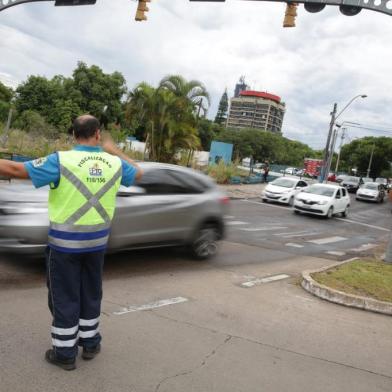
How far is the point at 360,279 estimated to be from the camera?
24.5 ft

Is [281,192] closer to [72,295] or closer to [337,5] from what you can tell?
[337,5]

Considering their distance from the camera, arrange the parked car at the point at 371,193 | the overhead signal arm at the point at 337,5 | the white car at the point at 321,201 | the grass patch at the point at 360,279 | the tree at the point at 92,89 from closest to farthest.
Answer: the grass patch at the point at 360,279 < the overhead signal arm at the point at 337,5 < the white car at the point at 321,201 < the parked car at the point at 371,193 < the tree at the point at 92,89

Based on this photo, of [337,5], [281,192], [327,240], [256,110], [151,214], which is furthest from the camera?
[256,110]

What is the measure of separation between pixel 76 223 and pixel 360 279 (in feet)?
17.7

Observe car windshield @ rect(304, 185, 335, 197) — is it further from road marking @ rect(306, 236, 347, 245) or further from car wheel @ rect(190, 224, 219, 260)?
car wheel @ rect(190, 224, 219, 260)

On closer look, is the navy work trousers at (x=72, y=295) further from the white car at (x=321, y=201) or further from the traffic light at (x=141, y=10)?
the white car at (x=321, y=201)

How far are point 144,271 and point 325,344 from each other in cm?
310

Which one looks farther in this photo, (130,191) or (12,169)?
(130,191)

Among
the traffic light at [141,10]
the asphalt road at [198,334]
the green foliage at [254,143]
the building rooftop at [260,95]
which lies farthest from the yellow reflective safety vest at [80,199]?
the building rooftop at [260,95]

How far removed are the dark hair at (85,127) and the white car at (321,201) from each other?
58.1 ft

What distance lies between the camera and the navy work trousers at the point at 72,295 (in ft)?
11.4

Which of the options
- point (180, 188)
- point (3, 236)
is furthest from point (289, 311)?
point (3, 236)

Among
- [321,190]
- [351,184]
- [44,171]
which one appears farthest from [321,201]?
[351,184]

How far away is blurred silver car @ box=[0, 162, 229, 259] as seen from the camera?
5945 millimetres
